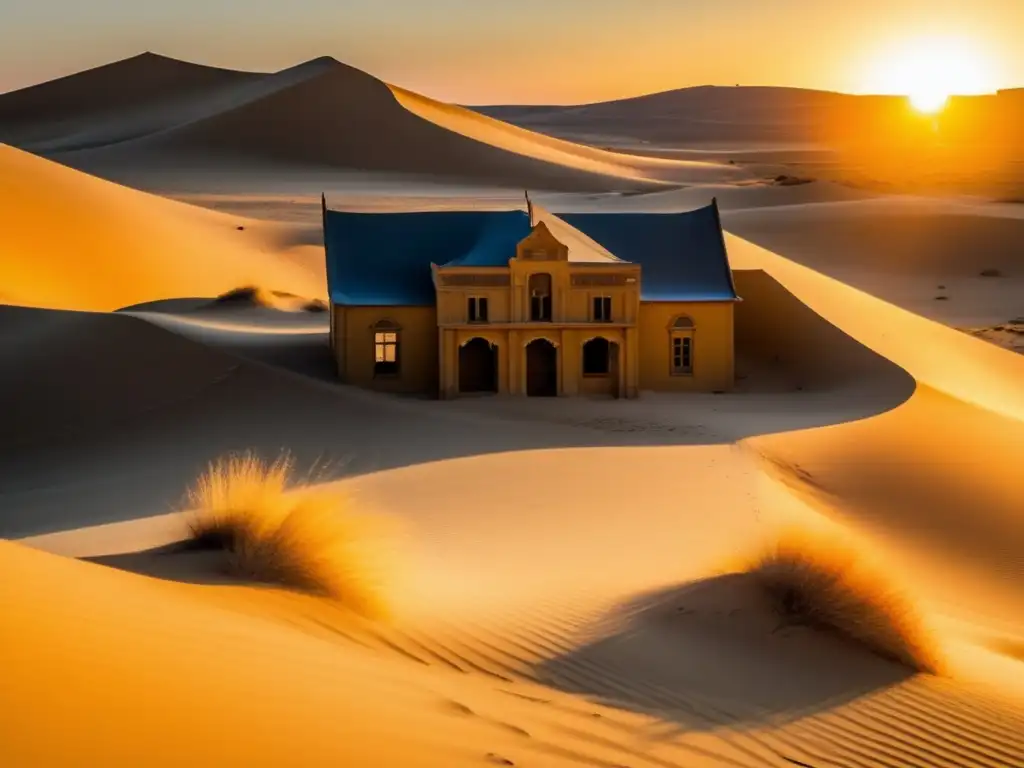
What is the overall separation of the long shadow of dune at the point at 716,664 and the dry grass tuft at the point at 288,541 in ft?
5.34

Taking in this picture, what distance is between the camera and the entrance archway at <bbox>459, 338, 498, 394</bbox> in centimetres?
2780

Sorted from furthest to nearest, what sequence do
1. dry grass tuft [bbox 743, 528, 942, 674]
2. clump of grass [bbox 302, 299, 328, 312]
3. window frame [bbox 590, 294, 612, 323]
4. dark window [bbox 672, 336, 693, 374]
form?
clump of grass [bbox 302, 299, 328, 312] < dark window [bbox 672, 336, 693, 374] < window frame [bbox 590, 294, 612, 323] < dry grass tuft [bbox 743, 528, 942, 674]

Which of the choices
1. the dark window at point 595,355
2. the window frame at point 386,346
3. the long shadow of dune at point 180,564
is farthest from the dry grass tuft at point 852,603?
the window frame at point 386,346

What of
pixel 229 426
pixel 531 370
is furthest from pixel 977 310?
pixel 229 426

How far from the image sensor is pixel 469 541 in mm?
15484

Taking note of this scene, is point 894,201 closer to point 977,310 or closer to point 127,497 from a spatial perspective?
point 977,310

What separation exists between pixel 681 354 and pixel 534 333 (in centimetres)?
328

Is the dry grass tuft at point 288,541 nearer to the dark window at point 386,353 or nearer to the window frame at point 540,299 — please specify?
the window frame at point 540,299

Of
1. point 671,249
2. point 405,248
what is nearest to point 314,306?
point 405,248

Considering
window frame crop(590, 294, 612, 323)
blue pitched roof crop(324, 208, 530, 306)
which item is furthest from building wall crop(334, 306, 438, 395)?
window frame crop(590, 294, 612, 323)

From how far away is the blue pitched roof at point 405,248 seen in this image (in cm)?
2789

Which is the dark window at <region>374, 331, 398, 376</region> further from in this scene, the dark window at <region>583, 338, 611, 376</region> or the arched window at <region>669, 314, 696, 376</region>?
the arched window at <region>669, 314, 696, 376</region>

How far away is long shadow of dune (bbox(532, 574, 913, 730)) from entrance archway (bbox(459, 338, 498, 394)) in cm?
1608

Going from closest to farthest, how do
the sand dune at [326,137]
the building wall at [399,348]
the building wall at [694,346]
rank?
the building wall at [399,348], the building wall at [694,346], the sand dune at [326,137]
